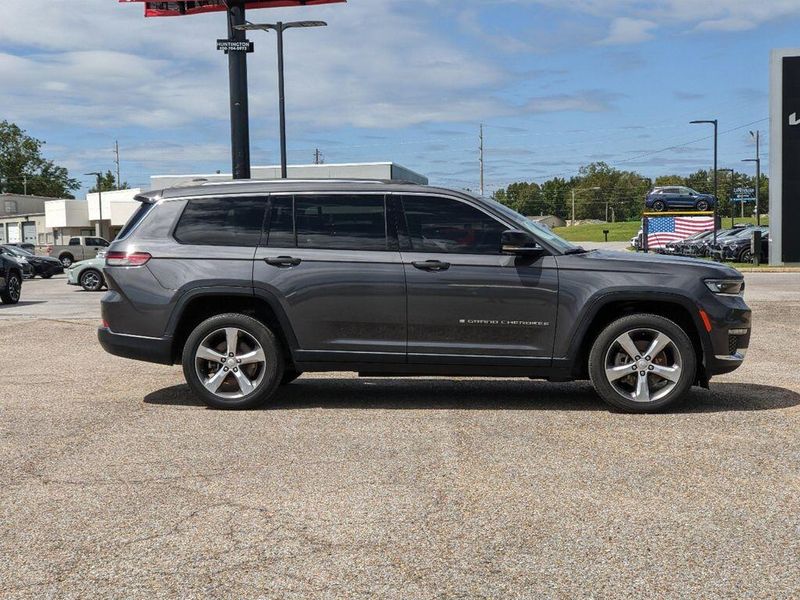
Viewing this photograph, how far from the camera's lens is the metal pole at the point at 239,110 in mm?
22188

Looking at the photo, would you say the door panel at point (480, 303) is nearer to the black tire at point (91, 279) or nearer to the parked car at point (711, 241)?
the black tire at point (91, 279)

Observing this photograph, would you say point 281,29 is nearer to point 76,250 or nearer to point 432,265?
point 432,265

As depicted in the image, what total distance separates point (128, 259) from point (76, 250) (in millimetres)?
45192

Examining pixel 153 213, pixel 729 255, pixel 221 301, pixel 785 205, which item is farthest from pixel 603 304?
pixel 729 255

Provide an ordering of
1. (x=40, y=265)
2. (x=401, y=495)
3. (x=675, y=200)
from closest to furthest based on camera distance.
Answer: (x=401, y=495), (x=40, y=265), (x=675, y=200)

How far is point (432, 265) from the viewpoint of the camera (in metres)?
7.12

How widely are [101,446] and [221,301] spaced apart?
1.78 m

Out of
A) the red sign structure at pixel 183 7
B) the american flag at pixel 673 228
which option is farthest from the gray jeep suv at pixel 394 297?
the american flag at pixel 673 228

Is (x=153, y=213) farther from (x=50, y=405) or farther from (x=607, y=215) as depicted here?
(x=607, y=215)

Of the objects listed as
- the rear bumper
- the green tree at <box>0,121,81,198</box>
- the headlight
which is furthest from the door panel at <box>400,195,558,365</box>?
the green tree at <box>0,121,81,198</box>

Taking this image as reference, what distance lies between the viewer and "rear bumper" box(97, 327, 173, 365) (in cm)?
739

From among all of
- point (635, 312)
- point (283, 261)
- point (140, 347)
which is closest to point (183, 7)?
point (140, 347)

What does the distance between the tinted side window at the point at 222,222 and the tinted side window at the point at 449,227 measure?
123 centimetres

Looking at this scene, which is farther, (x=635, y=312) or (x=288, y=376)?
(x=288, y=376)
